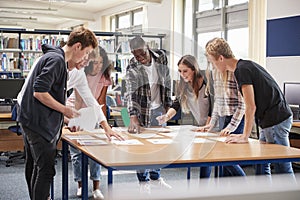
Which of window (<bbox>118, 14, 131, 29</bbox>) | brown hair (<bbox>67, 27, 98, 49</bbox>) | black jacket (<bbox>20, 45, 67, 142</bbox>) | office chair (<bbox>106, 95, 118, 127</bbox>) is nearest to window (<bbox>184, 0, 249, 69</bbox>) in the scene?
office chair (<bbox>106, 95, 118, 127</bbox>)

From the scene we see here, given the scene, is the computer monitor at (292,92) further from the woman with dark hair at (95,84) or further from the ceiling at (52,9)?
the ceiling at (52,9)

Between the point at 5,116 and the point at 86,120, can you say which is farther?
the point at 5,116

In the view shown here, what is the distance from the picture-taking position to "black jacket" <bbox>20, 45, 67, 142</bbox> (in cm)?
258

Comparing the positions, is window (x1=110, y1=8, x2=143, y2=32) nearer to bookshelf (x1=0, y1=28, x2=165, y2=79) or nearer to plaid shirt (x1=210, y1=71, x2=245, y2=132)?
bookshelf (x1=0, y1=28, x2=165, y2=79)

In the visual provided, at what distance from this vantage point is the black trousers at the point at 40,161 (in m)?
2.68

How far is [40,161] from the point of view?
8.86 feet

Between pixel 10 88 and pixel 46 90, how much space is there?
355 cm

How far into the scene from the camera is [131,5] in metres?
10.1

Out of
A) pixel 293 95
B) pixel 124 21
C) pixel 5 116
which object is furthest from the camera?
pixel 124 21

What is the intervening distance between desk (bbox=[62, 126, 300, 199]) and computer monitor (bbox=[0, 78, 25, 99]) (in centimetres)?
299

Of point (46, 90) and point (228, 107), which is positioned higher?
point (46, 90)

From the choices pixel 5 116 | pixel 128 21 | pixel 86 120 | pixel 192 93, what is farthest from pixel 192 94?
pixel 128 21

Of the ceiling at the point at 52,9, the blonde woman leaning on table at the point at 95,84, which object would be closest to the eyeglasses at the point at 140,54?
the blonde woman leaning on table at the point at 95,84

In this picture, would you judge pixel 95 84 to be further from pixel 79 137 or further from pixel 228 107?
pixel 228 107
